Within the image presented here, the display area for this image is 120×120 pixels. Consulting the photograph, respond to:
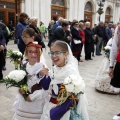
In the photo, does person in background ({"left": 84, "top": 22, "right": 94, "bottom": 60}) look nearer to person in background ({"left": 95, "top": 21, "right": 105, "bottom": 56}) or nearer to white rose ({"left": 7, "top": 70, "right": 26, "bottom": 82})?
person in background ({"left": 95, "top": 21, "right": 105, "bottom": 56})

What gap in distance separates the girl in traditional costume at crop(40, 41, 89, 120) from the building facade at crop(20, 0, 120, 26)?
48.9 ft

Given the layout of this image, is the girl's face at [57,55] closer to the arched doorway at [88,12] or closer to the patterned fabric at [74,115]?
the patterned fabric at [74,115]

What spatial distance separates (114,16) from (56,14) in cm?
1207

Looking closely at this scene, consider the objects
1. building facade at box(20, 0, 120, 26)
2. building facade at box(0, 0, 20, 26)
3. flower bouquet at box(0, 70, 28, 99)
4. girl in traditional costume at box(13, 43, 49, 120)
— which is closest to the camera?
flower bouquet at box(0, 70, 28, 99)

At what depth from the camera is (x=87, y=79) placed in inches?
223

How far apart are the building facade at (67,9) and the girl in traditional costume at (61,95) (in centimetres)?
1492

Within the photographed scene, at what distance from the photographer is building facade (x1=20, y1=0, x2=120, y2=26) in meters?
17.0

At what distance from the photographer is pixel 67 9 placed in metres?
20.6

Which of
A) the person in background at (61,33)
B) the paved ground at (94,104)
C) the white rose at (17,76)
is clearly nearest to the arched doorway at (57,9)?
the person in background at (61,33)

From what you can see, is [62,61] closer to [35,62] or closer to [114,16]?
[35,62]

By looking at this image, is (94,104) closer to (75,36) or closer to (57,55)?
(57,55)

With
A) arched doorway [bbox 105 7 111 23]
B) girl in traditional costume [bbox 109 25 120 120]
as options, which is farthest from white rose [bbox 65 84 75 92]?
arched doorway [bbox 105 7 111 23]

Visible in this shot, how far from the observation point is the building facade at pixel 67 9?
55.8ft

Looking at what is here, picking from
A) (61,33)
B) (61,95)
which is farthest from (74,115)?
(61,33)
